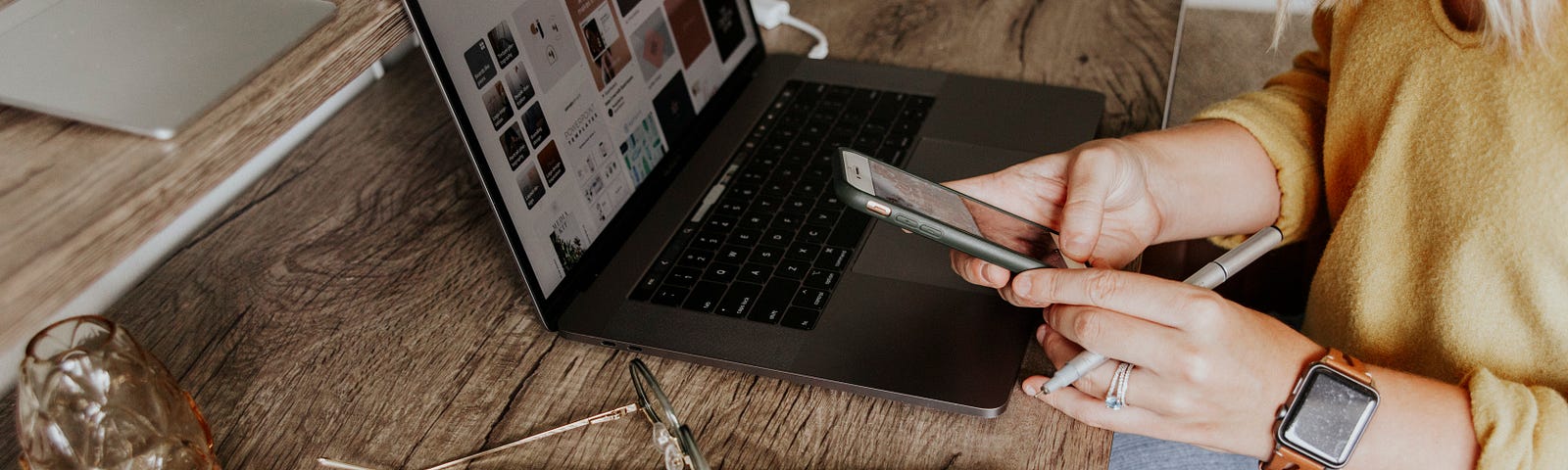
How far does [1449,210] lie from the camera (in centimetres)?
68

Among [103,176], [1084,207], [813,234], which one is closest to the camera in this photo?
[103,176]

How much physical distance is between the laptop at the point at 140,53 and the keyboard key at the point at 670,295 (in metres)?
0.30

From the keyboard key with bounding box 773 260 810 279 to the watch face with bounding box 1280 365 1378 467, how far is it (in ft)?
1.14

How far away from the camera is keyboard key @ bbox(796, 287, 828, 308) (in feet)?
2.40

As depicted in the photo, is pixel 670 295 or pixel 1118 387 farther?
pixel 670 295

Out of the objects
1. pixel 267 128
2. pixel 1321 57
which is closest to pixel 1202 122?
pixel 1321 57

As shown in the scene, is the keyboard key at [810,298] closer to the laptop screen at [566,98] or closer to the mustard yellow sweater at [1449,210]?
the laptop screen at [566,98]

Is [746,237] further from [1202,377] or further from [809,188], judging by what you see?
[1202,377]

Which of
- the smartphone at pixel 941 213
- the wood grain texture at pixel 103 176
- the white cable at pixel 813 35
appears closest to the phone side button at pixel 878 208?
the smartphone at pixel 941 213

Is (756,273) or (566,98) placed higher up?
(566,98)

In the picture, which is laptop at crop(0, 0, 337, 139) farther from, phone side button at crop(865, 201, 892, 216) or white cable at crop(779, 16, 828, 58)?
white cable at crop(779, 16, 828, 58)

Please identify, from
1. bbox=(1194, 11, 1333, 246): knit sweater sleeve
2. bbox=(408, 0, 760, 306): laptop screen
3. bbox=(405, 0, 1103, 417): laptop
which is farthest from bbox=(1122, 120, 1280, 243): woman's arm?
bbox=(408, 0, 760, 306): laptop screen

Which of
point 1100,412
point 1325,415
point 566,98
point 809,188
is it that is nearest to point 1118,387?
point 1100,412

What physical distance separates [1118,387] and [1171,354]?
0.04 m
